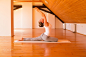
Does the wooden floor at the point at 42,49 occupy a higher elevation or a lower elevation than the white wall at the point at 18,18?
lower

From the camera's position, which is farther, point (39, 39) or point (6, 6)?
point (6, 6)

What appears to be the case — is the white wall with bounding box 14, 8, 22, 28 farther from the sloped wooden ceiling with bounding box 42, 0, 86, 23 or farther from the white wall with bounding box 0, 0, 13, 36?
the white wall with bounding box 0, 0, 13, 36

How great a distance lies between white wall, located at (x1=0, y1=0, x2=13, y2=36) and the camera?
4.52 meters

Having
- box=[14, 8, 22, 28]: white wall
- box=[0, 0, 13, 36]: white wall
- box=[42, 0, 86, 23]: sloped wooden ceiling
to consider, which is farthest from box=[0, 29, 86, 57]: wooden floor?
box=[14, 8, 22, 28]: white wall

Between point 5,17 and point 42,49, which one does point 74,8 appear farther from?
point 5,17

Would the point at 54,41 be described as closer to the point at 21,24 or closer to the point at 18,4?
the point at 21,24

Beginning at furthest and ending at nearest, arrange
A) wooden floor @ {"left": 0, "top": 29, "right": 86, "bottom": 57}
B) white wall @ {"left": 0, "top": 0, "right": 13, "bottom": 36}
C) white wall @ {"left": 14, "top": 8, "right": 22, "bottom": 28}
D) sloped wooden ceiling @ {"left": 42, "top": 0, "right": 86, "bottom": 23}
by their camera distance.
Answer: white wall @ {"left": 14, "top": 8, "right": 22, "bottom": 28} < white wall @ {"left": 0, "top": 0, "right": 13, "bottom": 36} < sloped wooden ceiling @ {"left": 42, "top": 0, "right": 86, "bottom": 23} < wooden floor @ {"left": 0, "top": 29, "right": 86, "bottom": 57}

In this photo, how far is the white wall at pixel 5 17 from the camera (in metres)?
4.52

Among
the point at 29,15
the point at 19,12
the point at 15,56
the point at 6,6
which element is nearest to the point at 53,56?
the point at 15,56

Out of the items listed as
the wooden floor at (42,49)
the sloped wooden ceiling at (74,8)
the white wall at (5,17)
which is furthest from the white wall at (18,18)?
the wooden floor at (42,49)

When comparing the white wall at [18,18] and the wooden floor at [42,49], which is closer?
the wooden floor at [42,49]

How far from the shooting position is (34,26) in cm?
1074

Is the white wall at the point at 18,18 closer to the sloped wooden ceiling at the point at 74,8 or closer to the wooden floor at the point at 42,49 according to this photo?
the sloped wooden ceiling at the point at 74,8

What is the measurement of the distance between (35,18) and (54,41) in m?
7.69
